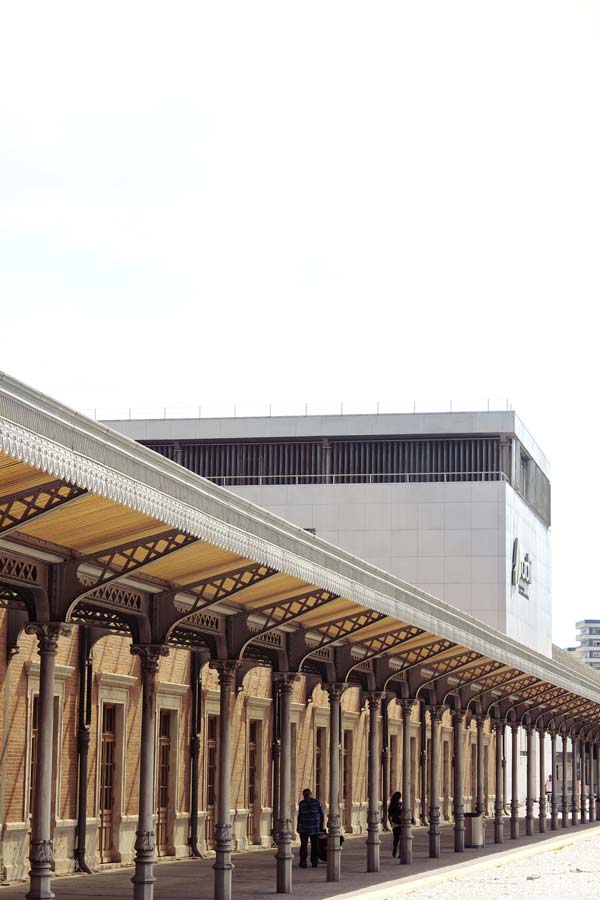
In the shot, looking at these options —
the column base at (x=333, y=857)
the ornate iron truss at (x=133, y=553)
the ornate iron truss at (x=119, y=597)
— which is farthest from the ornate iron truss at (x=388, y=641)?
the ornate iron truss at (x=133, y=553)

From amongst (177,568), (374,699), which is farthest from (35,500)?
(374,699)

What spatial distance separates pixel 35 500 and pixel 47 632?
262 centimetres

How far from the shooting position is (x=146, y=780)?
16656 millimetres

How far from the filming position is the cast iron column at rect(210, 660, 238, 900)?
18.6 meters

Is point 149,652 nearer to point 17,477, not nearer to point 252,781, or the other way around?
point 17,477

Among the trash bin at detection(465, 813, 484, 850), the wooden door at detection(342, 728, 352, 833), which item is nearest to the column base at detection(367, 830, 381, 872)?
the trash bin at detection(465, 813, 484, 850)

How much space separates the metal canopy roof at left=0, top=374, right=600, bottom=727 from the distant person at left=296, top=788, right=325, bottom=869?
90.5 inches

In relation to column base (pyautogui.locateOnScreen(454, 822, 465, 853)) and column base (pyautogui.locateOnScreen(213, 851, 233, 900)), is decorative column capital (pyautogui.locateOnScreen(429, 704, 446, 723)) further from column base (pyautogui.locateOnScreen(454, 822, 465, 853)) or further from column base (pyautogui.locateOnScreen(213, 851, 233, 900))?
column base (pyautogui.locateOnScreen(213, 851, 233, 900))

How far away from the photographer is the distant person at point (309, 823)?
27.0 metres

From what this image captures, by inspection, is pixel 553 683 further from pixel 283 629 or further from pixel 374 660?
pixel 283 629

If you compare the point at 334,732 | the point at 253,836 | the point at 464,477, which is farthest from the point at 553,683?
the point at 464,477

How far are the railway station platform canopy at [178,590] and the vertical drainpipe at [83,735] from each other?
234 cm

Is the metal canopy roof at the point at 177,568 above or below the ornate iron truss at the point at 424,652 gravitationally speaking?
above

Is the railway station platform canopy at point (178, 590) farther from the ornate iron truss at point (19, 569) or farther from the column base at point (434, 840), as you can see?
the column base at point (434, 840)
